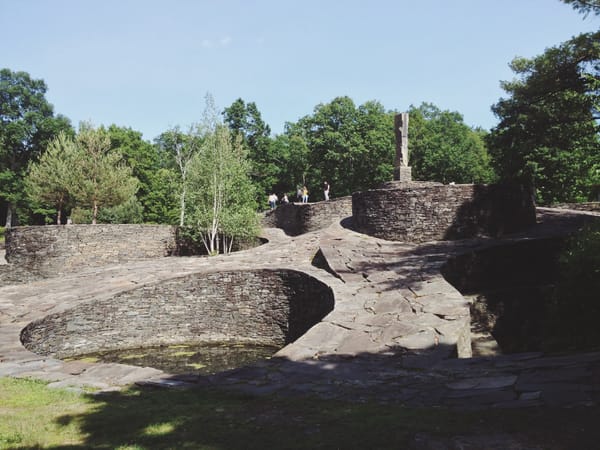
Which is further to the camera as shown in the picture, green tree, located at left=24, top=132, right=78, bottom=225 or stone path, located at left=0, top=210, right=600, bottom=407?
green tree, located at left=24, top=132, right=78, bottom=225

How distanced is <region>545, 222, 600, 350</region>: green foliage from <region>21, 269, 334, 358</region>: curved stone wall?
4.52 m

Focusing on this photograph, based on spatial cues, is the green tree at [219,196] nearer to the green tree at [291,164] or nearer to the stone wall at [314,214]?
the stone wall at [314,214]

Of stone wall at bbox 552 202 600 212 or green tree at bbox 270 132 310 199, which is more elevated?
green tree at bbox 270 132 310 199

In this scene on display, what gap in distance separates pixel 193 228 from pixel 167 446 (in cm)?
1908

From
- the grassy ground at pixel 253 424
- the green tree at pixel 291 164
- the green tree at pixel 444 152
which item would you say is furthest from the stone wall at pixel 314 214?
the green tree at pixel 444 152

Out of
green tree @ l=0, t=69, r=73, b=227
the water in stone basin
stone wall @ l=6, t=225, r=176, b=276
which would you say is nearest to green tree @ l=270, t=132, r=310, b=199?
green tree @ l=0, t=69, r=73, b=227

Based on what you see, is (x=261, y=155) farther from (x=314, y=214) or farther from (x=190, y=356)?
(x=190, y=356)

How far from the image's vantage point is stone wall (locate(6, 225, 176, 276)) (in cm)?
1895

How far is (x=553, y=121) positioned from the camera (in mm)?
18703

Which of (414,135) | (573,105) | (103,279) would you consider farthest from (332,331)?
(414,135)

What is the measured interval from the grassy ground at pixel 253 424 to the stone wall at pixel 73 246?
53.6 ft

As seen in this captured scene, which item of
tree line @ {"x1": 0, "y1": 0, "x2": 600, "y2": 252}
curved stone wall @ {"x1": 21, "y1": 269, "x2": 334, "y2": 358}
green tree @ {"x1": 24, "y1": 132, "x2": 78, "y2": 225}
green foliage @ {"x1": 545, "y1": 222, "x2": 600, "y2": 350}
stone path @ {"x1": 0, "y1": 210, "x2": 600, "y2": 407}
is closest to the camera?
stone path @ {"x1": 0, "y1": 210, "x2": 600, "y2": 407}

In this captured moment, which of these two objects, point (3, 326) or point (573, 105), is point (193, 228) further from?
point (573, 105)

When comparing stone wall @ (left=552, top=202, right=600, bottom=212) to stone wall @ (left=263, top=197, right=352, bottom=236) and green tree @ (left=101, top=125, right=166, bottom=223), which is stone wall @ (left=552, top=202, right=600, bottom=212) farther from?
green tree @ (left=101, top=125, right=166, bottom=223)
